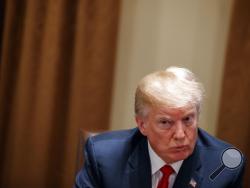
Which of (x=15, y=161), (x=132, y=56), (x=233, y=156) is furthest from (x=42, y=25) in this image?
(x=233, y=156)

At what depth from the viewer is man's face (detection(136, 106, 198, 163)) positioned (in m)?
1.51

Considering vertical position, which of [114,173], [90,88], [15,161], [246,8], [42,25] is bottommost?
[15,161]

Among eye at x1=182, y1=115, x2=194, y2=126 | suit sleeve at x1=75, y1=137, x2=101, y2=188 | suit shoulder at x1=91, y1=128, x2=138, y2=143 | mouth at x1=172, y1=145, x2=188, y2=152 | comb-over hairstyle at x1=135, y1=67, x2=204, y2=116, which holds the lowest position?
suit sleeve at x1=75, y1=137, x2=101, y2=188

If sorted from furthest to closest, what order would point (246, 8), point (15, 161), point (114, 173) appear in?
point (15, 161) → point (246, 8) → point (114, 173)

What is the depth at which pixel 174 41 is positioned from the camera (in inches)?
106

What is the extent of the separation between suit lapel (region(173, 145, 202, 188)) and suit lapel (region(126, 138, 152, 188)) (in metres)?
A: 0.11

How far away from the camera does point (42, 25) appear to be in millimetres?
2500

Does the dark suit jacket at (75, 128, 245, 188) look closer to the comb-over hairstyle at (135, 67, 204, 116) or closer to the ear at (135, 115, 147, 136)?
the ear at (135, 115, 147, 136)

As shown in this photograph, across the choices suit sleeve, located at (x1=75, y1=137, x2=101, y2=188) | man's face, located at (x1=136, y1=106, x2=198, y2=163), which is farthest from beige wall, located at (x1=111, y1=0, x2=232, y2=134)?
man's face, located at (x1=136, y1=106, x2=198, y2=163)

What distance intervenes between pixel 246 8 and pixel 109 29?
2.56 feet

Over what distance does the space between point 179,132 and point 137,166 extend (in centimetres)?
26

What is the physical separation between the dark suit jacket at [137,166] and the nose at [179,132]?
0.63ft

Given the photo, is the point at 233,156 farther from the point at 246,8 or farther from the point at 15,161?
the point at 15,161

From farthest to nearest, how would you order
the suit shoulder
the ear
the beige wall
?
the beige wall < the suit shoulder < the ear
